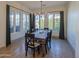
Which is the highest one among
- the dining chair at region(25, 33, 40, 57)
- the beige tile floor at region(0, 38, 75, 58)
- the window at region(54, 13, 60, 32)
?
the window at region(54, 13, 60, 32)

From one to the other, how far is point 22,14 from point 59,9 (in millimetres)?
3016

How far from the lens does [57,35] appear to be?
31.3ft

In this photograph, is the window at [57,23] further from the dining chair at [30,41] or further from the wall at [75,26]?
the dining chair at [30,41]

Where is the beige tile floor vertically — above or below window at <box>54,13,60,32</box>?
below

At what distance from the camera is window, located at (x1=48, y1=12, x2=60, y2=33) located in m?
9.41

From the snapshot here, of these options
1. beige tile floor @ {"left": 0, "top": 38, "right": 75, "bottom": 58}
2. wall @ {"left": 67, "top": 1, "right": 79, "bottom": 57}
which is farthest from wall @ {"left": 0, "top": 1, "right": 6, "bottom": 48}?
wall @ {"left": 67, "top": 1, "right": 79, "bottom": 57}

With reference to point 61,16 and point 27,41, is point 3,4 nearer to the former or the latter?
point 27,41

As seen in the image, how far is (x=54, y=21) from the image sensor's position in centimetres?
962

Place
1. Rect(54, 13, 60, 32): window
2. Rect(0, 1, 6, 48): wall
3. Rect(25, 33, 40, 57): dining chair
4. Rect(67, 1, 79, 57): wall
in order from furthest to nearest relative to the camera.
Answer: Rect(54, 13, 60, 32): window → Rect(0, 1, 6, 48): wall → Rect(25, 33, 40, 57): dining chair → Rect(67, 1, 79, 57): wall

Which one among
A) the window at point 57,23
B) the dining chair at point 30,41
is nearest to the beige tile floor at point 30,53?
the dining chair at point 30,41

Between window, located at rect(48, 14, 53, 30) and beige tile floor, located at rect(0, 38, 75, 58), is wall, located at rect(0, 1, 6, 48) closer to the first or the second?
beige tile floor, located at rect(0, 38, 75, 58)

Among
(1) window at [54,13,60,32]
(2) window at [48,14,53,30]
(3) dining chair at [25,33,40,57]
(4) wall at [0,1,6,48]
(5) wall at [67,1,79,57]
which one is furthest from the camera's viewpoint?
(2) window at [48,14,53,30]

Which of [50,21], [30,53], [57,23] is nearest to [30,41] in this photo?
[30,53]

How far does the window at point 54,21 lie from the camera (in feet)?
30.9
